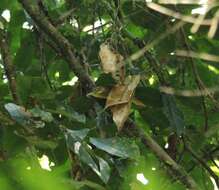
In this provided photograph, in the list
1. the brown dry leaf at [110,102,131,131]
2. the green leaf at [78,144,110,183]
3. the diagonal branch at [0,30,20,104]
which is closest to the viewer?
the green leaf at [78,144,110,183]

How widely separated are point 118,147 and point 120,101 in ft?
0.29

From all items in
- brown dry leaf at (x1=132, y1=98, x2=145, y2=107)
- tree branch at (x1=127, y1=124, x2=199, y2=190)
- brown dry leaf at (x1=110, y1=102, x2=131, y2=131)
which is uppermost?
brown dry leaf at (x1=110, y1=102, x2=131, y2=131)

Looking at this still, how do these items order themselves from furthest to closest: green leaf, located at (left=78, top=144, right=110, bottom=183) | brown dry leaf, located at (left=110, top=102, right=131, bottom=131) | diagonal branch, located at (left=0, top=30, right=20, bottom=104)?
1. diagonal branch, located at (left=0, top=30, right=20, bottom=104)
2. brown dry leaf, located at (left=110, top=102, right=131, bottom=131)
3. green leaf, located at (left=78, top=144, right=110, bottom=183)

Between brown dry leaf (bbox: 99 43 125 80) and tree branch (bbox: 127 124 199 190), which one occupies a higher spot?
brown dry leaf (bbox: 99 43 125 80)

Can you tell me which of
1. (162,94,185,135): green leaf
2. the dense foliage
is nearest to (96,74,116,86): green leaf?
the dense foliage

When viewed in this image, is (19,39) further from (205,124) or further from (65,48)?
(205,124)

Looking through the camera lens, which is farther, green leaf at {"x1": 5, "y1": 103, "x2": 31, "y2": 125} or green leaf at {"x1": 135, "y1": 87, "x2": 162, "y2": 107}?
green leaf at {"x1": 135, "y1": 87, "x2": 162, "y2": 107}

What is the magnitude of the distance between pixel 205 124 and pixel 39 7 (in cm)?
39

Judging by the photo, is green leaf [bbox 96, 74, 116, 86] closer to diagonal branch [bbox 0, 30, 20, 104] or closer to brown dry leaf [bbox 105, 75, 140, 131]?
brown dry leaf [bbox 105, 75, 140, 131]

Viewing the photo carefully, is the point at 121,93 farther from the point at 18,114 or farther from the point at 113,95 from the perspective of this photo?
the point at 18,114

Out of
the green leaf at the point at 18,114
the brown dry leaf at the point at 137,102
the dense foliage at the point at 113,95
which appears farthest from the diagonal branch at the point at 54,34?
the green leaf at the point at 18,114

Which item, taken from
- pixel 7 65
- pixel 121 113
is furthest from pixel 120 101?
pixel 7 65

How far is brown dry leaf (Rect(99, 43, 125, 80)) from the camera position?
2.95 ft

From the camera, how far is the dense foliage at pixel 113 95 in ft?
2.62
